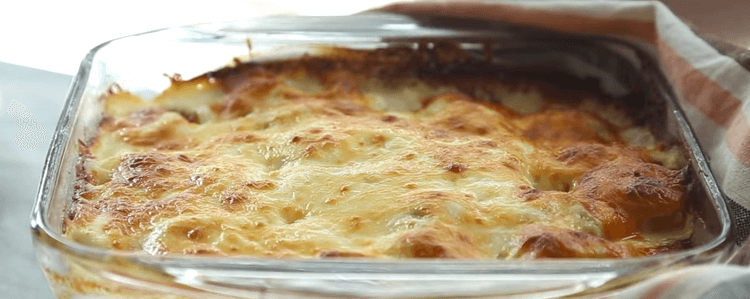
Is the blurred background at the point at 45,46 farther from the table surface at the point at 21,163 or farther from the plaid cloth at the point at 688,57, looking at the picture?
the plaid cloth at the point at 688,57

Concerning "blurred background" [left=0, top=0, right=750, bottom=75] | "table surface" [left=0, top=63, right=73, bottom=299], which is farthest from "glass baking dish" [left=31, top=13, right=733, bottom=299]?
"blurred background" [left=0, top=0, right=750, bottom=75]

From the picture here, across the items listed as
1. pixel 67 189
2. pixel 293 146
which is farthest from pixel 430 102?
pixel 67 189

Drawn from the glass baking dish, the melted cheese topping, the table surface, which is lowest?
the table surface

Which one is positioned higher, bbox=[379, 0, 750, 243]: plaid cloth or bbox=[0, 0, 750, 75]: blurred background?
bbox=[379, 0, 750, 243]: plaid cloth

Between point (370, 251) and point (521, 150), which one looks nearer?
point (370, 251)

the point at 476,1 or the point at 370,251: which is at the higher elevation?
the point at 476,1

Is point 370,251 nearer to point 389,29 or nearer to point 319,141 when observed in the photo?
point 319,141

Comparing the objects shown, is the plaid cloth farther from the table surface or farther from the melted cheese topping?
the table surface

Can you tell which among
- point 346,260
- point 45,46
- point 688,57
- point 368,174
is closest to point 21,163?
point 368,174
